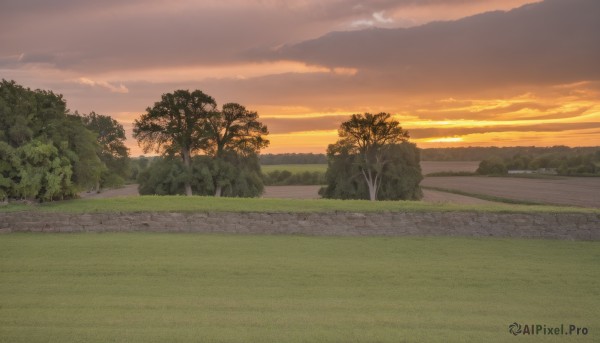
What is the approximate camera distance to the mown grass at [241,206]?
17266mm

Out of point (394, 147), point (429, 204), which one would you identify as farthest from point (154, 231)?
point (394, 147)

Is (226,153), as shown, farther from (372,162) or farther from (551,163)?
(551,163)

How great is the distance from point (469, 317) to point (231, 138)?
3750cm

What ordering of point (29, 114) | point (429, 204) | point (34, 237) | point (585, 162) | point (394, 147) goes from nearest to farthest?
point (34, 237), point (429, 204), point (29, 114), point (394, 147), point (585, 162)

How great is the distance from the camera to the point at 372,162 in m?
47.8

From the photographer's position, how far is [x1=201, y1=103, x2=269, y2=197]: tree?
43.5 m

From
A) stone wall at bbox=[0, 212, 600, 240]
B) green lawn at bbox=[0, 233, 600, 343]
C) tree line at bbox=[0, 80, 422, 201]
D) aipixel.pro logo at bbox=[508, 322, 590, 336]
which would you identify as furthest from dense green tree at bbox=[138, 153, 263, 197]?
aipixel.pro logo at bbox=[508, 322, 590, 336]

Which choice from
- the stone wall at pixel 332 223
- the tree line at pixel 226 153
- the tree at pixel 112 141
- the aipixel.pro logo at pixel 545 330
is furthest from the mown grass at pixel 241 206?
the tree at pixel 112 141

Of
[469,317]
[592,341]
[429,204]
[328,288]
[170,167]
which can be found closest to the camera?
[592,341]

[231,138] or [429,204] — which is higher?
[231,138]

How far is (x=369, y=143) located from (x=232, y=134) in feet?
43.8

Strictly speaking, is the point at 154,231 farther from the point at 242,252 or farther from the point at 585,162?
the point at 585,162

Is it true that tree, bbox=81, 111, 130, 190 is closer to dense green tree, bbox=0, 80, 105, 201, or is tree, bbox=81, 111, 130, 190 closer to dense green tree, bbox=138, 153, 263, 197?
dense green tree, bbox=138, 153, 263, 197

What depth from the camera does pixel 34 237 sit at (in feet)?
53.3
